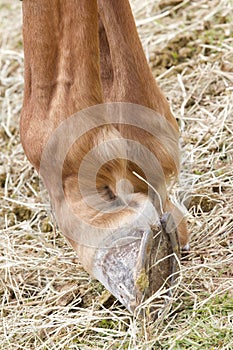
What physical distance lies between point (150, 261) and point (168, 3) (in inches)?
80.5

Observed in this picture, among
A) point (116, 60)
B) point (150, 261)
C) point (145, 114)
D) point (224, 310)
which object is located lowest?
point (224, 310)

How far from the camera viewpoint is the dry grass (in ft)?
5.65

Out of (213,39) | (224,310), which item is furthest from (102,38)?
(213,39)

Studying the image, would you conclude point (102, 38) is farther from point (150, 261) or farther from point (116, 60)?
point (150, 261)

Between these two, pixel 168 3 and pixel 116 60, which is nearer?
pixel 116 60

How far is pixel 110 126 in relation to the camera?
1.70 m

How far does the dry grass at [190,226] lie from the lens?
5.65 ft

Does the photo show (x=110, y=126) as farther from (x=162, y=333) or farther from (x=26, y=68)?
(x=162, y=333)

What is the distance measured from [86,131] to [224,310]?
501 mm

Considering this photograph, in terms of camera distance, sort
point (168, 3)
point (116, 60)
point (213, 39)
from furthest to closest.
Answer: point (168, 3)
point (213, 39)
point (116, 60)

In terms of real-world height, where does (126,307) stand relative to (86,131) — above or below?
below

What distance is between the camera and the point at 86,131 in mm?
1678

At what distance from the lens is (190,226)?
6.93ft

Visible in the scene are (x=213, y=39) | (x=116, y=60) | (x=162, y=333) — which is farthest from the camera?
(x=213, y=39)
